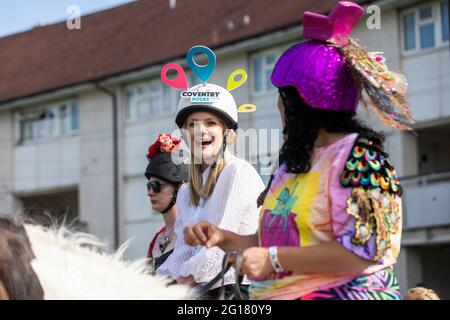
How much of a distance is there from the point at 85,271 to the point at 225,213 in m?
1.49

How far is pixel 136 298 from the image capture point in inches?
116

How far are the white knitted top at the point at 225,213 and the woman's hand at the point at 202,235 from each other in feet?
2.83

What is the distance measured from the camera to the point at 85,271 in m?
2.93

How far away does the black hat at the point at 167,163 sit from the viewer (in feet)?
19.1

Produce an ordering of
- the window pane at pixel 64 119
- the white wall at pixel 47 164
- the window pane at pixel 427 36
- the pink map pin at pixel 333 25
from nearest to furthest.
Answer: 1. the pink map pin at pixel 333 25
2. the window pane at pixel 427 36
3. the white wall at pixel 47 164
4. the window pane at pixel 64 119

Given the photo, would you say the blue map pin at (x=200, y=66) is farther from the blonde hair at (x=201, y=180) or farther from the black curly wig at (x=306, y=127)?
the black curly wig at (x=306, y=127)

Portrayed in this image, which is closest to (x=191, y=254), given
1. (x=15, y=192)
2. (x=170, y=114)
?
(x=170, y=114)

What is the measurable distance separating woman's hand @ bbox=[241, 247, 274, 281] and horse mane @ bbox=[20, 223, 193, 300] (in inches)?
7.9

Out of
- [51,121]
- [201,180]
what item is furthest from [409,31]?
[201,180]

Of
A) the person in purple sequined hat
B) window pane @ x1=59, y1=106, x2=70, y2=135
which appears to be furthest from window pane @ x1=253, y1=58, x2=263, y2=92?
the person in purple sequined hat

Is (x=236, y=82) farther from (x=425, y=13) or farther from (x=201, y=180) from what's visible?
(x=425, y=13)

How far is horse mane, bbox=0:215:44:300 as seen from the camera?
8.83 ft

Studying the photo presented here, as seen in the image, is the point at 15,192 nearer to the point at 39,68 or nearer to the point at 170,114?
the point at 39,68

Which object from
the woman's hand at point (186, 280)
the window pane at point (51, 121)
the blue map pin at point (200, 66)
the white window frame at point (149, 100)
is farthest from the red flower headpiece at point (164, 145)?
the window pane at point (51, 121)
